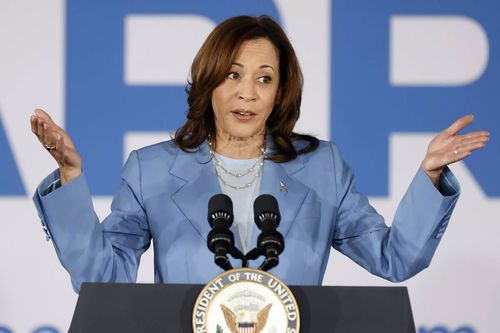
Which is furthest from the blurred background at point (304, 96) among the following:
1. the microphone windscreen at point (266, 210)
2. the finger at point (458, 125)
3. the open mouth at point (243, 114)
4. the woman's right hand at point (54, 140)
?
the microphone windscreen at point (266, 210)

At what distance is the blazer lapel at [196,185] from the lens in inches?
84.7

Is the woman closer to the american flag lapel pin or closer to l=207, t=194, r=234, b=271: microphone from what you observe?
the american flag lapel pin

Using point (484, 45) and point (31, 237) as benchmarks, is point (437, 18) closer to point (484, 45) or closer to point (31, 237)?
point (484, 45)

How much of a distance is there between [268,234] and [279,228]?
62 centimetres

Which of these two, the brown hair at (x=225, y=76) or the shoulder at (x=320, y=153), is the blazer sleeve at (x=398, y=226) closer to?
the shoulder at (x=320, y=153)

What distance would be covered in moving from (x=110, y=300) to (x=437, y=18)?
1.95 metres

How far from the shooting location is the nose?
2.17m

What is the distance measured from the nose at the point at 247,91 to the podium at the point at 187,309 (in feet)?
2.27

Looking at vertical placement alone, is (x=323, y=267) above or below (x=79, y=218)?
below

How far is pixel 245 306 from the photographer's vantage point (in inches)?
58.9

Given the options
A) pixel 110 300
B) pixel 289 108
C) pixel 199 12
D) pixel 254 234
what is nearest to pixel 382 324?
pixel 110 300

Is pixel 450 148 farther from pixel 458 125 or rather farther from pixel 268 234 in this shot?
pixel 268 234

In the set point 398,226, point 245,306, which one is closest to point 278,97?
point 398,226

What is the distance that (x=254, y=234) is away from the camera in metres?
2.13
